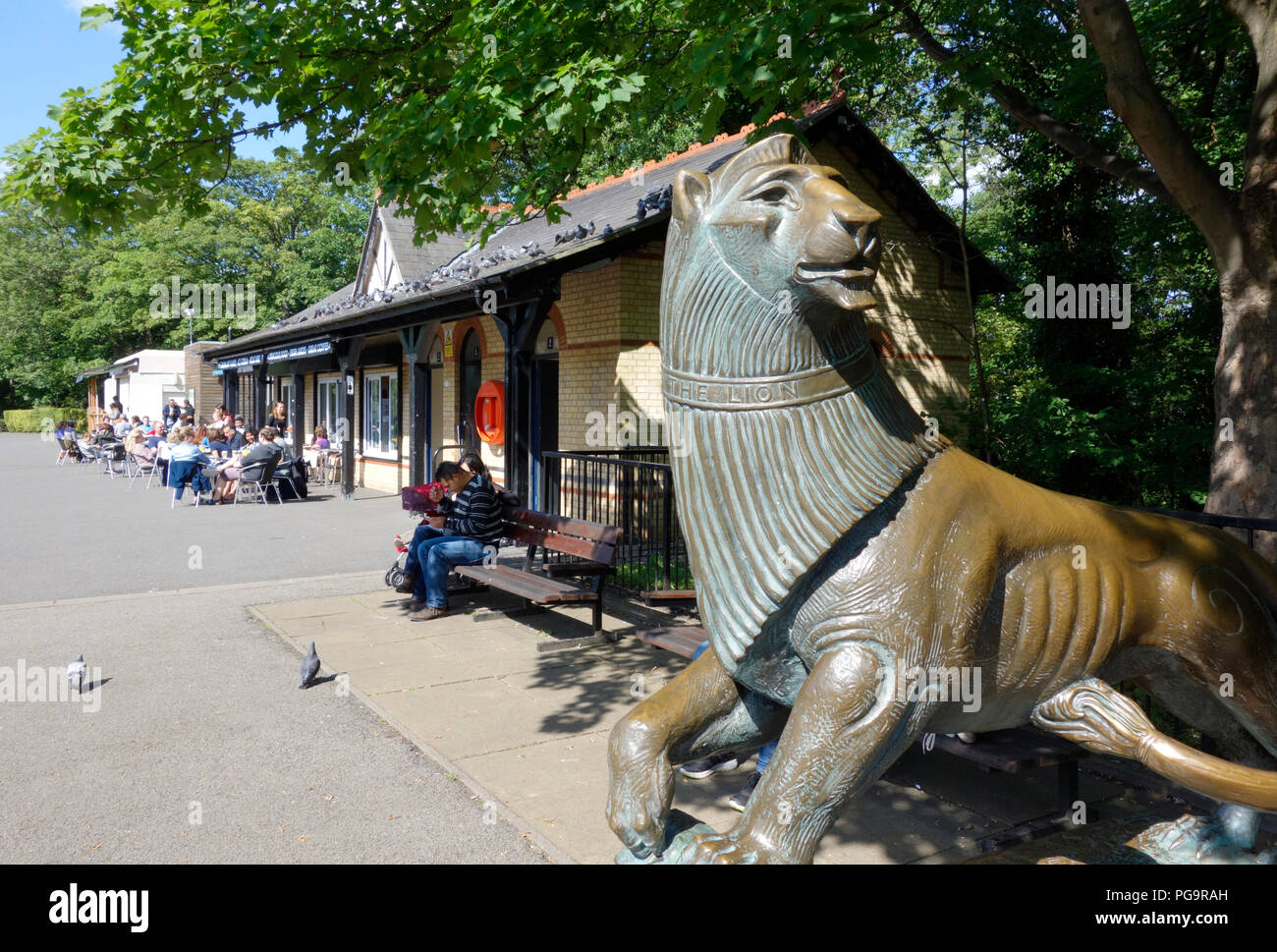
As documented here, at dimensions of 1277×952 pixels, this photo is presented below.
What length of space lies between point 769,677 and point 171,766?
12.4 ft

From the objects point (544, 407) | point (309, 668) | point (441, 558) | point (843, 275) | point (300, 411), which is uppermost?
point (300, 411)

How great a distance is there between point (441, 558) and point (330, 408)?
16.1 metres

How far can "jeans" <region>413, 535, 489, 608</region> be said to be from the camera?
7.85 meters

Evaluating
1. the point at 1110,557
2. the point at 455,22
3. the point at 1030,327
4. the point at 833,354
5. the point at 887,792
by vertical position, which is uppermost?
the point at 455,22

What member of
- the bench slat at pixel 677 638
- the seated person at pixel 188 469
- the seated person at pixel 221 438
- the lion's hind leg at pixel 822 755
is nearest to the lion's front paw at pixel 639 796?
the lion's hind leg at pixel 822 755

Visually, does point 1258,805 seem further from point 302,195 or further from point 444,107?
point 302,195

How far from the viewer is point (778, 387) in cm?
196

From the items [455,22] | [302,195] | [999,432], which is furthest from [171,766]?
[302,195]

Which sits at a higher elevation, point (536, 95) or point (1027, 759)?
point (536, 95)

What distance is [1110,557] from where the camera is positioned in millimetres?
2201

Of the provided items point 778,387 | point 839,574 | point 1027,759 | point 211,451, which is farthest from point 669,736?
point 211,451

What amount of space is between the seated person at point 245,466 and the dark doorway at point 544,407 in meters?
5.11

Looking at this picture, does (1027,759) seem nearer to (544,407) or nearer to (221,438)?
(544,407)

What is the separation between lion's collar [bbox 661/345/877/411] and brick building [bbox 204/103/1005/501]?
692cm
